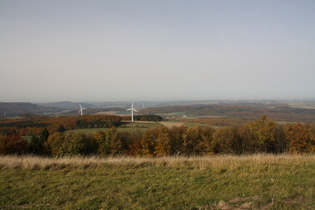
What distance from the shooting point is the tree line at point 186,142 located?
111 feet

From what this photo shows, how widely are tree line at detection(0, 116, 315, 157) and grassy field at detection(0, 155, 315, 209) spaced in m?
24.3

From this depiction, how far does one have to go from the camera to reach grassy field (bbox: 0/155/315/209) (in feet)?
17.2

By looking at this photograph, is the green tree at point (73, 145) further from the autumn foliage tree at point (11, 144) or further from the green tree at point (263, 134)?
the green tree at point (263, 134)

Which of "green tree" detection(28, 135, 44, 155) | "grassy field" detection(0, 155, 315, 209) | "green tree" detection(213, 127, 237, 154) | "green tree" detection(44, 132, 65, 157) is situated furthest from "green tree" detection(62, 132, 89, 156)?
"grassy field" detection(0, 155, 315, 209)

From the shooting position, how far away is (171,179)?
761 cm

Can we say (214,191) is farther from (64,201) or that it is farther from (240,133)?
(240,133)

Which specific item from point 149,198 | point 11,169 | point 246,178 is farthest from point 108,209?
point 11,169

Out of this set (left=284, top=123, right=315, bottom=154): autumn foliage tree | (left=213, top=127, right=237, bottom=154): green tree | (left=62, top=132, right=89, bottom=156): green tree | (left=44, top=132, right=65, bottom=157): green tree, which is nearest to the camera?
(left=284, top=123, right=315, bottom=154): autumn foliage tree

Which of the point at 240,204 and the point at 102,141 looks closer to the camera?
the point at 240,204

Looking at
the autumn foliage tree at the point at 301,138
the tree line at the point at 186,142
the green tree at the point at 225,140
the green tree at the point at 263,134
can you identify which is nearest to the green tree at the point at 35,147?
the tree line at the point at 186,142

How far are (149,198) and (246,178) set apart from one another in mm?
4048

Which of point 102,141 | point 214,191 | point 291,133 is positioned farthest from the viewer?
point 102,141

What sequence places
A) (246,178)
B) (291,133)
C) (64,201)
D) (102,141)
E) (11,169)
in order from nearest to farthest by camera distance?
(64,201)
(246,178)
(11,169)
(291,133)
(102,141)

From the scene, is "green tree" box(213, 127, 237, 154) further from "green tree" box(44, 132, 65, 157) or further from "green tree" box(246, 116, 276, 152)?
"green tree" box(44, 132, 65, 157)
